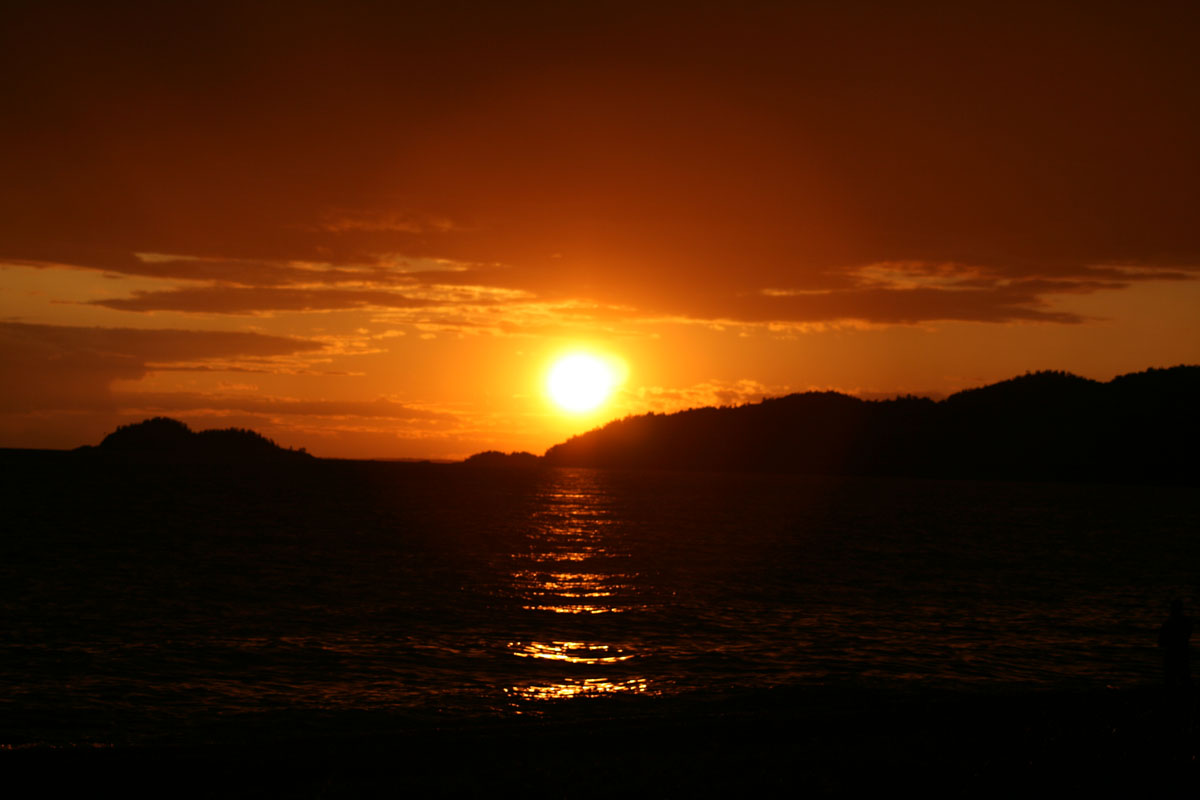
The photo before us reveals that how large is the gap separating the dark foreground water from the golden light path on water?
0.64 ft

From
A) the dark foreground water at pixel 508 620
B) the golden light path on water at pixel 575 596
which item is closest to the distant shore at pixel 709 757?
the dark foreground water at pixel 508 620

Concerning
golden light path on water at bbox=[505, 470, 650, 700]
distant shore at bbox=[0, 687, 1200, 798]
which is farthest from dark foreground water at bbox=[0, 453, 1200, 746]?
→ distant shore at bbox=[0, 687, 1200, 798]

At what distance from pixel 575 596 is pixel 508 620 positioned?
8.37 metres

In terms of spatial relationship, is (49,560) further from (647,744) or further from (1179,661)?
(1179,661)

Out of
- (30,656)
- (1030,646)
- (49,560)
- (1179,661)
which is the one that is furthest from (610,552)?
(1179,661)

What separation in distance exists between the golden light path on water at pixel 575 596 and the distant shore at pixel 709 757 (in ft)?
18.9

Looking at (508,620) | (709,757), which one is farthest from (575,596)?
(709,757)

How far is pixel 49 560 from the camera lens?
2287 inches

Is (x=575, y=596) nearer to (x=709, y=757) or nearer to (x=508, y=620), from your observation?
(x=508, y=620)

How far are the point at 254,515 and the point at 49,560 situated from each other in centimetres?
5123

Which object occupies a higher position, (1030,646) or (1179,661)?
(1179,661)

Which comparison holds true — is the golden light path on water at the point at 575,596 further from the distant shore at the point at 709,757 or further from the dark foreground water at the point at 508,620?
the distant shore at the point at 709,757

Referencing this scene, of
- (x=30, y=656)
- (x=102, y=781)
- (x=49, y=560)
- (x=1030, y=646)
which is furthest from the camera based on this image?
(x=49, y=560)

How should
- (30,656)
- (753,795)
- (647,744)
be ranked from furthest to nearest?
1. (30,656)
2. (647,744)
3. (753,795)
